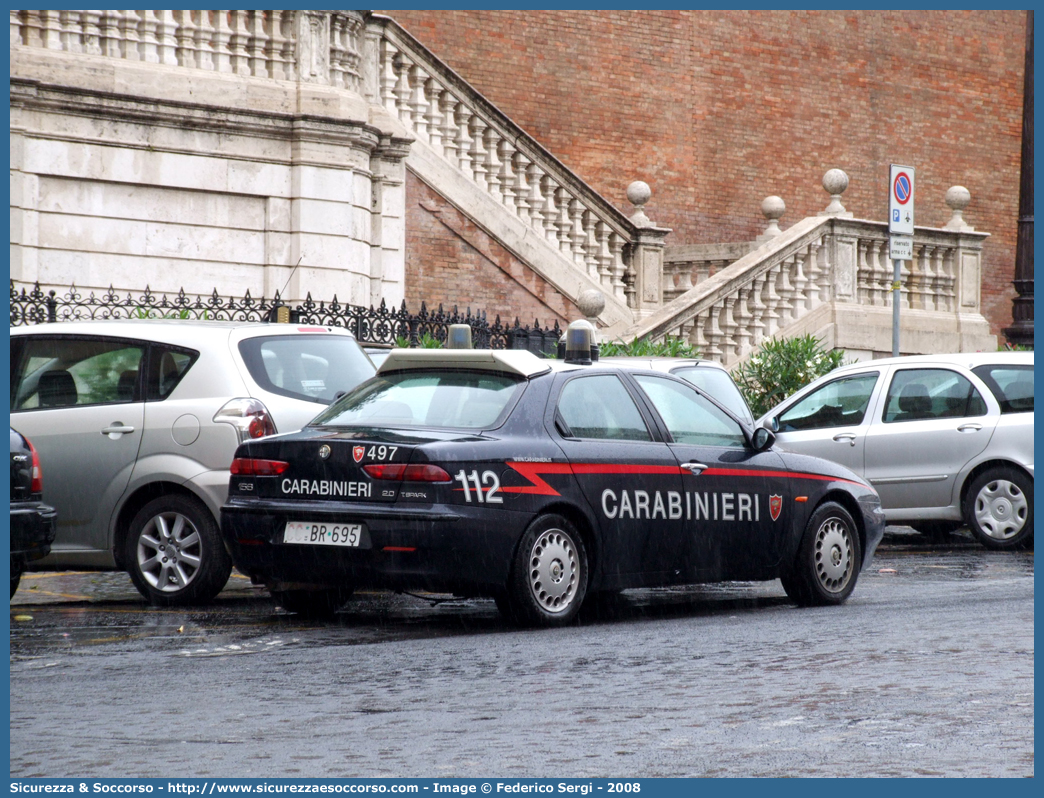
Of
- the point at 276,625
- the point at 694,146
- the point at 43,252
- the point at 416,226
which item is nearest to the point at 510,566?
the point at 276,625

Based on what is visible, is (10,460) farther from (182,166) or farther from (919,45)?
(919,45)

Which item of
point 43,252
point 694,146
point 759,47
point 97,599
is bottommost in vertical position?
point 97,599

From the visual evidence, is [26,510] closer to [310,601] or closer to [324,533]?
[324,533]

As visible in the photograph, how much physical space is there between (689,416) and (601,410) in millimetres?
692

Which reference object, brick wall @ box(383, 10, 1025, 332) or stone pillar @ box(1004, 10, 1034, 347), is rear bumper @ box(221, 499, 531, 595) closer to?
stone pillar @ box(1004, 10, 1034, 347)

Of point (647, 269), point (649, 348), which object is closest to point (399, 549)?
point (649, 348)

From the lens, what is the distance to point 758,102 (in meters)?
30.7

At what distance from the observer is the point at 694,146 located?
2983 cm

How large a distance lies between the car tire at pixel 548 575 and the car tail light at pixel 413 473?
54 cm

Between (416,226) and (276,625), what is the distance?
12205 millimetres

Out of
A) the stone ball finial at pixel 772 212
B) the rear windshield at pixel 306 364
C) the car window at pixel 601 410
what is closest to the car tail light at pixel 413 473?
the car window at pixel 601 410

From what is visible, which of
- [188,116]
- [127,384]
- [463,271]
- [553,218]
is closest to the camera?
[127,384]

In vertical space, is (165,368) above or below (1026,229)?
below

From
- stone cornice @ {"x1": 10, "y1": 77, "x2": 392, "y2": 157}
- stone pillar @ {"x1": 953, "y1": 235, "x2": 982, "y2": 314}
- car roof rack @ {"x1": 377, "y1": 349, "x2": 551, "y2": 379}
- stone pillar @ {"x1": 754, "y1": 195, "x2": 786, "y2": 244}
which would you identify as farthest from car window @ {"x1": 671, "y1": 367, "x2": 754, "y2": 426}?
stone pillar @ {"x1": 754, "y1": 195, "x2": 786, "y2": 244}
